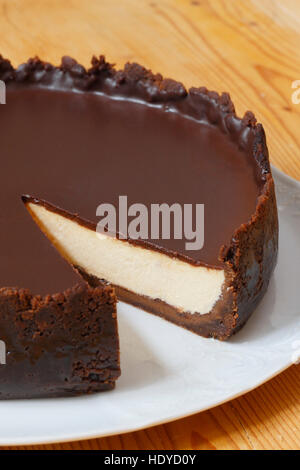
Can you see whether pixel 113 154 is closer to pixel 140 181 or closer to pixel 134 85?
pixel 140 181

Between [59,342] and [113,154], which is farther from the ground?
[113,154]

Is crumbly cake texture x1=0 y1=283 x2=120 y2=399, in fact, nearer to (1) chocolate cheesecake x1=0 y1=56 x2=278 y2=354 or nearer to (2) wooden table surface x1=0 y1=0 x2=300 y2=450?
(1) chocolate cheesecake x1=0 y1=56 x2=278 y2=354

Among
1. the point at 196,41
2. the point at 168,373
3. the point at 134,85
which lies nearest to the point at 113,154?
the point at 134,85

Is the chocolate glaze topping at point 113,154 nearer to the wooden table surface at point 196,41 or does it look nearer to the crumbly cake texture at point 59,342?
the crumbly cake texture at point 59,342

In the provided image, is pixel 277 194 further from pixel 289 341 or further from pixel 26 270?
pixel 26 270

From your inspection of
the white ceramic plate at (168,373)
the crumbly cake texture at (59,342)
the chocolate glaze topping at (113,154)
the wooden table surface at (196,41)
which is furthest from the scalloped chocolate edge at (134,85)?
the crumbly cake texture at (59,342)

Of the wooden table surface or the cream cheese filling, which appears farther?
the wooden table surface

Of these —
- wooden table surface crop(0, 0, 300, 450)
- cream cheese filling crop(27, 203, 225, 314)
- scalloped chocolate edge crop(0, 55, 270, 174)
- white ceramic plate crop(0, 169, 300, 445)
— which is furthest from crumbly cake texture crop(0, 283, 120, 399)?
wooden table surface crop(0, 0, 300, 450)
